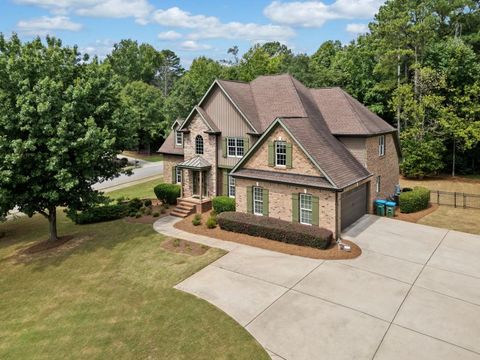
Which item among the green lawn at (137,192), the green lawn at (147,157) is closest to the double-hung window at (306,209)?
the green lawn at (137,192)

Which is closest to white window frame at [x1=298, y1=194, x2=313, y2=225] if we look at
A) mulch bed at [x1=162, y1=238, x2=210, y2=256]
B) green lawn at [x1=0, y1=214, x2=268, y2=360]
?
green lawn at [x1=0, y1=214, x2=268, y2=360]

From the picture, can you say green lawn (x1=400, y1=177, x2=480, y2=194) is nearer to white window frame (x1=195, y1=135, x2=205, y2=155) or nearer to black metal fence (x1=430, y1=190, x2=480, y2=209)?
black metal fence (x1=430, y1=190, x2=480, y2=209)

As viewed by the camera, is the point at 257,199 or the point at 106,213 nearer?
the point at 257,199

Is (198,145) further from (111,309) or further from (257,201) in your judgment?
(111,309)

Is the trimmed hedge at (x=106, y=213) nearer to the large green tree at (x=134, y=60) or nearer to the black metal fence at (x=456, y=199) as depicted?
the black metal fence at (x=456, y=199)

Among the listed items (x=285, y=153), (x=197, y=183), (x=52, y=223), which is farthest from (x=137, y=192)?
(x=285, y=153)

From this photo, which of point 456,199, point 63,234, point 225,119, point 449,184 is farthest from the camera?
point 449,184
